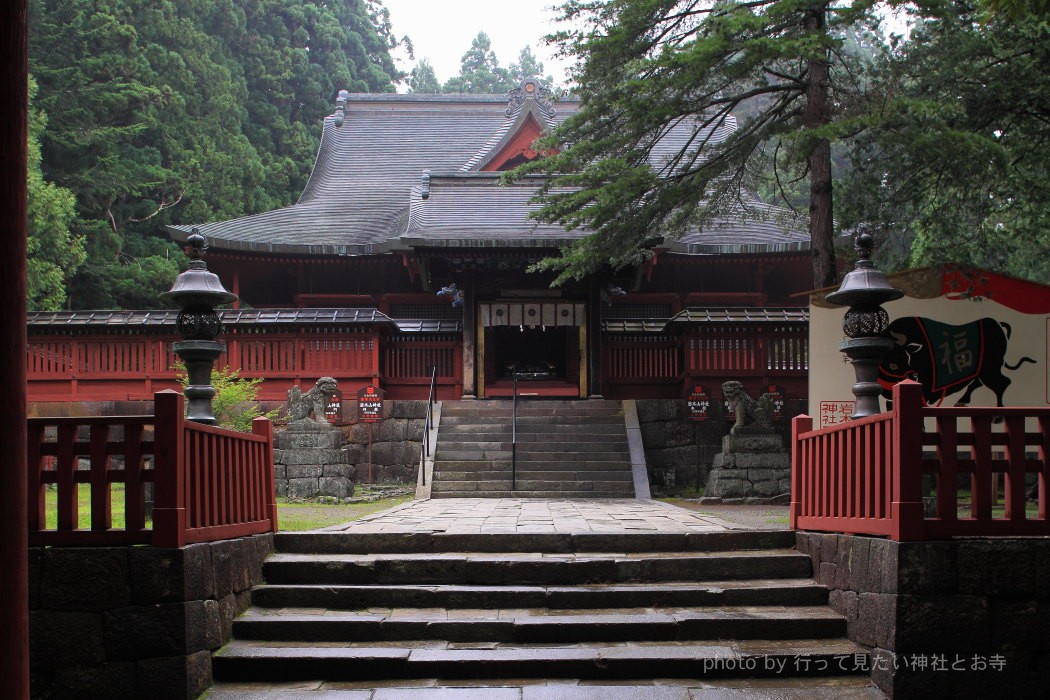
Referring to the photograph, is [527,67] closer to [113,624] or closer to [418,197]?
[418,197]

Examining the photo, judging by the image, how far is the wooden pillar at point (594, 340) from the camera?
16406 millimetres

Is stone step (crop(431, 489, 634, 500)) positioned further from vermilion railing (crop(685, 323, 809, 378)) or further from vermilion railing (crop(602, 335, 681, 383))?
vermilion railing (crop(602, 335, 681, 383))

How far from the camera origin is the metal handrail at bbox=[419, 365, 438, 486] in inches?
532

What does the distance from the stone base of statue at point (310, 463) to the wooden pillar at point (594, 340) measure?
192 inches

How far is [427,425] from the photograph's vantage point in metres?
14.3

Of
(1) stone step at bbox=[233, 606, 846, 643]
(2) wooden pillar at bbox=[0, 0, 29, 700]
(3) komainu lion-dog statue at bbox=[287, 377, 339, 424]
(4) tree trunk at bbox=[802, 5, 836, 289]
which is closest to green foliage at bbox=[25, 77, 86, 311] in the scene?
(3) komainu lion-dog statue at bbox=[287, 377, 339, 424]

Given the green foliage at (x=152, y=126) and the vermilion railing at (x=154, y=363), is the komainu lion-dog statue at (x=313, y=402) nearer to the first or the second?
the vermilion railing at (x=154, y=363)

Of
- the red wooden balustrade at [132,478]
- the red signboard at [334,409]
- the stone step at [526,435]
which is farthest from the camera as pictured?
the red signboard at [334,409]

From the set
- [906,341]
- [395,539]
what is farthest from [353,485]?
[906,341]

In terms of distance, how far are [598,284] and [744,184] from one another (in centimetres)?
442

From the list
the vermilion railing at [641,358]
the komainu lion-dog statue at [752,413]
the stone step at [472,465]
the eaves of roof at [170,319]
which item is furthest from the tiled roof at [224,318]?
the komainu lion-dog statue at [752,413]

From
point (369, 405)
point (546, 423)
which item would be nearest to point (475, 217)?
point (369, 405)

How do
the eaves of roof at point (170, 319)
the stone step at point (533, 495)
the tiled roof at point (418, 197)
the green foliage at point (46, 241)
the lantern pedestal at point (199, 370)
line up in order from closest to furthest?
1. the lantern pedestal at point (199, 370)
2. the stone step at point (533, 495)
3. the eaves of roof at point (170, 319)
4. the tiled roof at point (418, 197)
5. the green foliage at point (46, 241)

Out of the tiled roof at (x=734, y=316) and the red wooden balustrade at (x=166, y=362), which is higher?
the tiled roof at (x=734, y=316)
